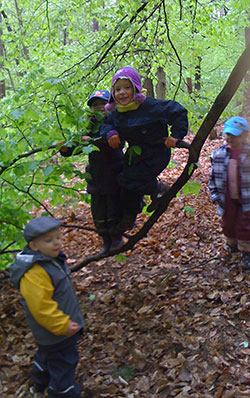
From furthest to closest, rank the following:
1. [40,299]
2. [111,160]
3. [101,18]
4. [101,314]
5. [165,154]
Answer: [101,18] → [101,314] → [111,160] → [165,154] → [40,299]

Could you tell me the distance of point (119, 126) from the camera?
3.10m

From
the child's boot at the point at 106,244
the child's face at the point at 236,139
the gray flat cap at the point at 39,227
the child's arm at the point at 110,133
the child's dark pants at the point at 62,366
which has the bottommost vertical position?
the child's dark pants at the point at 62,366

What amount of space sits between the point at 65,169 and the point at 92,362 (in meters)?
1.92

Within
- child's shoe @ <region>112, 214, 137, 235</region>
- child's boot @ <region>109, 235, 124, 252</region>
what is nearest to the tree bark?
child's shoe @ <region>112, 214, 137, 235</region>

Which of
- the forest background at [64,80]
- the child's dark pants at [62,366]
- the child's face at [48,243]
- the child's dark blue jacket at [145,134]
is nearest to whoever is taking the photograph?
the child's face at [48,243]

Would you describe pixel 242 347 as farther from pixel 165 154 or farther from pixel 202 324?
pixel 165 154

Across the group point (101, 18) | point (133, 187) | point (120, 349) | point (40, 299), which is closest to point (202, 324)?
point (120, 349)

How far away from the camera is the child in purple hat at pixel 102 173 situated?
3.38 metres

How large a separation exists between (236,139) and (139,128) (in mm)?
1227

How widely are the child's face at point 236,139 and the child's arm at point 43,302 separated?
242cm

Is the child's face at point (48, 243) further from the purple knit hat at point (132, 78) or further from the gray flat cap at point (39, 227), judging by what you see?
the purple knit hat at point (132, 78)

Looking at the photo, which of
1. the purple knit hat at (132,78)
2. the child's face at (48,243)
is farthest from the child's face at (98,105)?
the child's face at (48,243)

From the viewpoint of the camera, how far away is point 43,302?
7.67 feet

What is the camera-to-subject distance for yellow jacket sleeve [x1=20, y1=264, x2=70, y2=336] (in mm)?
2346
